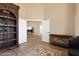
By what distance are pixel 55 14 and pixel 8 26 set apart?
3.18 metres

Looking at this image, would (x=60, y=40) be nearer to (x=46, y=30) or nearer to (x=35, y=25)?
(x=46, y=30)

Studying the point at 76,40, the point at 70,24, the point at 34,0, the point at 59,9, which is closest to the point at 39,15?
the point at 59,9

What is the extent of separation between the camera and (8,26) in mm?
5359

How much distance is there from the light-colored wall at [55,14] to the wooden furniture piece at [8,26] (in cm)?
87

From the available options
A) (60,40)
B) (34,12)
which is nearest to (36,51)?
(60,40)

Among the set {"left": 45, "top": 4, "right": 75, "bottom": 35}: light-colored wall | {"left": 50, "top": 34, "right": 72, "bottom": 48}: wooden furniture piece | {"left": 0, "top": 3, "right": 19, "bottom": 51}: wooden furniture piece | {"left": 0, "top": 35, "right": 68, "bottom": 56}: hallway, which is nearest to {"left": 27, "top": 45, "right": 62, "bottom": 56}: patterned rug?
{"left": 0, "top": 35, "right": 68, "bottom": 56}: hallway

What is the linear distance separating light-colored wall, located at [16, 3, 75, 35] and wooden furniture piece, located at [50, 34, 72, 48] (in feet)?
1.28

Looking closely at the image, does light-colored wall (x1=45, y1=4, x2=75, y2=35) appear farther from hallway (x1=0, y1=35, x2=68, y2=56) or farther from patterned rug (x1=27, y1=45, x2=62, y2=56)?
patterned rug (x1=27, y1=45, x2=62, y2=56)

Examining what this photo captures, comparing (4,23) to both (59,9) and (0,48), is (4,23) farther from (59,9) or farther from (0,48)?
(59,9)

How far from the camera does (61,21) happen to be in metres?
7.04

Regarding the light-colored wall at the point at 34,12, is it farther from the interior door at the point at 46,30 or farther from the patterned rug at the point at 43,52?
the patterned rug at the point at 43,52

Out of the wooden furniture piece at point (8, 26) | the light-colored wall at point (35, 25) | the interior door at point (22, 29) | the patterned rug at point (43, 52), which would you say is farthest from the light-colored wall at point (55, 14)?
the light-colored wall at point (35, 25)

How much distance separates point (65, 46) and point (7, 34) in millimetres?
3081

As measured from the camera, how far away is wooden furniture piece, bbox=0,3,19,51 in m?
4.99
